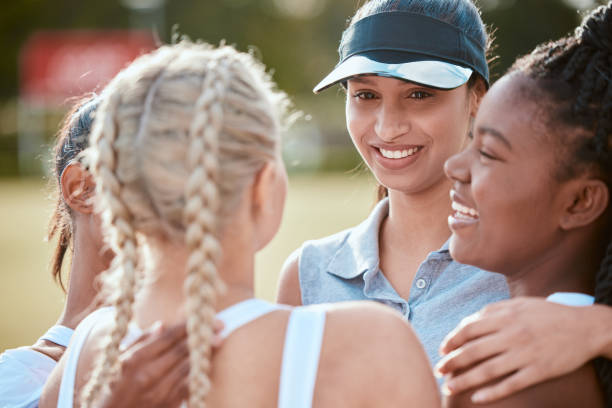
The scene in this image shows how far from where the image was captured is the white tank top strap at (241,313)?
66.5 inches

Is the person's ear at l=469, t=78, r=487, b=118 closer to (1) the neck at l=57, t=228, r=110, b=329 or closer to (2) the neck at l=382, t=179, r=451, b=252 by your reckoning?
(2) the neck at l=382, t=179, r=451, b=252

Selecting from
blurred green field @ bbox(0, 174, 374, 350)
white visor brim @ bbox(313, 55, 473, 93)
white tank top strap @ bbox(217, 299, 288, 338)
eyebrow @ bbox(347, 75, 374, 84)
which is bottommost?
blurred green field @ bbox(0, 174, 374, 350)

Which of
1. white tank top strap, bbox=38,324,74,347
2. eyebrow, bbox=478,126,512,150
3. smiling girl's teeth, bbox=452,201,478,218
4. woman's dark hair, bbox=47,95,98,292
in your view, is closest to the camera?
eyebrow, bbox=478,126,512,150

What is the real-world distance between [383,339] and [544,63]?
3.09 feet

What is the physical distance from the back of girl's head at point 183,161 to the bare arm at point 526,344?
701 millimetres

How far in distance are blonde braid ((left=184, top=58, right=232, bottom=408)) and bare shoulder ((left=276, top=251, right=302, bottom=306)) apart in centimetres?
137

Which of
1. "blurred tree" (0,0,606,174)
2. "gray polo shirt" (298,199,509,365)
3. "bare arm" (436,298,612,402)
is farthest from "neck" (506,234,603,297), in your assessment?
"blurred tree" (0,0,606,174)

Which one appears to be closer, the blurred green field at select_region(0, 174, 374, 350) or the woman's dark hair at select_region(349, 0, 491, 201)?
the woman's dark hair at select_region(349, 0, 491, 201)

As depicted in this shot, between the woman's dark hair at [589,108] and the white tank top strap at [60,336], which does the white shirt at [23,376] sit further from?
the woman's dark hair at [589,108]

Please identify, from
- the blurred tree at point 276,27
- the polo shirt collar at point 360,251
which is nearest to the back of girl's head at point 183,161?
the polo shirt collar at point 360,251

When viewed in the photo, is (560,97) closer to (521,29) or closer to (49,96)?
(49,96)

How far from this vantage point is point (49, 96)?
95.7ft

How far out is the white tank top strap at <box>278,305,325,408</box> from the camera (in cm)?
164

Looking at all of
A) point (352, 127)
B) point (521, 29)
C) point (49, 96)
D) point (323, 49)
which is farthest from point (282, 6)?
point (352, 127)
